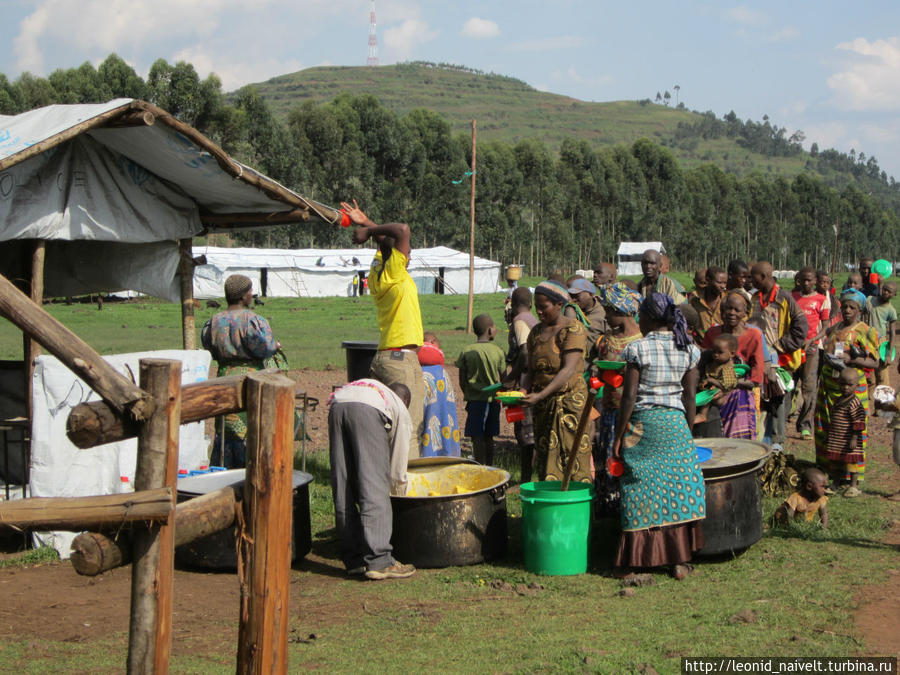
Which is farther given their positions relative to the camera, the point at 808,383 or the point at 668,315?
the point at 808,383

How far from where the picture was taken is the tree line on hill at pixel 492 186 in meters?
44.1

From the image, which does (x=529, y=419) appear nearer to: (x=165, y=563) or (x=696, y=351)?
→ (x=696, y=351)

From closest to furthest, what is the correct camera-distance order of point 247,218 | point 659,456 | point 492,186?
point 659,456, point 247,218, point 492,186

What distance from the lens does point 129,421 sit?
3254mm

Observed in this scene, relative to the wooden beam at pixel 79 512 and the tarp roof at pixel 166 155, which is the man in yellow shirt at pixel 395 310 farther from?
the wooden beam at pixel 79 512

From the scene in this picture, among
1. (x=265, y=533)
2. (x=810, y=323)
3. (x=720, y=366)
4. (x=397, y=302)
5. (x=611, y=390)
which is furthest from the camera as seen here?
(x=810, y=323)

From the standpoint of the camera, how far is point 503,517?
20.9 feet

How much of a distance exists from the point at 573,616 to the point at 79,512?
9.75 feet

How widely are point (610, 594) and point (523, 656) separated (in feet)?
3.91

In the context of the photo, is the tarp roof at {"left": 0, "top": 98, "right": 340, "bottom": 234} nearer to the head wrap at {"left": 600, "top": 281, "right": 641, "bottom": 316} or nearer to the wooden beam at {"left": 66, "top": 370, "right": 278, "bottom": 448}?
the head wrap at {"left": 600, "top": 281, "right": 641, "bottom": 316}

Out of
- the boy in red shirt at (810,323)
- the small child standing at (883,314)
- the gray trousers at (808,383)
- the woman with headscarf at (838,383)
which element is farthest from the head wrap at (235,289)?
the small child standing at (883,314)

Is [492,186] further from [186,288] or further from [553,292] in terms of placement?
[553,292]

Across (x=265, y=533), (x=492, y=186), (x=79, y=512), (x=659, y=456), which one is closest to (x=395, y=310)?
(x=659, y=456)

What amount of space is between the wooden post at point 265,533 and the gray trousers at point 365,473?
90.9 inches
